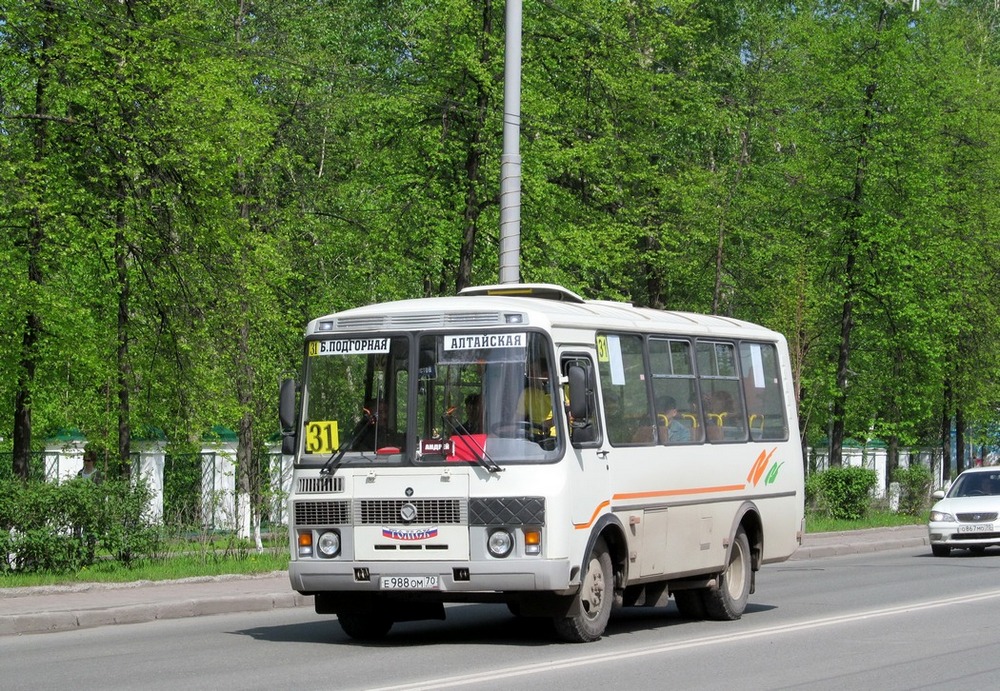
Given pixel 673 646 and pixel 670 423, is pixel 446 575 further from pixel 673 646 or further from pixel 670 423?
pixel 670 423

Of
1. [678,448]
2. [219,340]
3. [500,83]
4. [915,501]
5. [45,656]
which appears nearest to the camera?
[45,656]

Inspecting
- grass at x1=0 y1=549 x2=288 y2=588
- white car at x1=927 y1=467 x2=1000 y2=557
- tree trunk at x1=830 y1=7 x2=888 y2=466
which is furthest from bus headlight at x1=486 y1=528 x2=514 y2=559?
tree trunk at x1=830 y1=7 x2=888 y2=466

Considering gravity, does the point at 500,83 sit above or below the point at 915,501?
above

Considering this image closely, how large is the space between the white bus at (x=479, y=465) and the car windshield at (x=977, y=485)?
51.5 ft

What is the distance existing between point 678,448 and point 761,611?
9.61 ft

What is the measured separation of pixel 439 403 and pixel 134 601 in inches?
219

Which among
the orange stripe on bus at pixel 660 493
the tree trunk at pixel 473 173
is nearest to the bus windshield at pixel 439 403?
the orange stripe on bus at pixel 660 493

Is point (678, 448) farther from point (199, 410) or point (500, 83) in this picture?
point (500, 83)

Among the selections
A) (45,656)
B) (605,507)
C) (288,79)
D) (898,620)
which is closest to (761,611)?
(898,620)

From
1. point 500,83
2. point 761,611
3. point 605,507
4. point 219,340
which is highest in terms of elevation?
point 500,83

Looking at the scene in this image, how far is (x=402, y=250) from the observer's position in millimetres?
34062

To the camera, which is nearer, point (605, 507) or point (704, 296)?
point (605, 507)

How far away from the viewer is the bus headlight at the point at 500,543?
12.5m

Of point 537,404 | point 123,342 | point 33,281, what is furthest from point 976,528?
point 537,404
